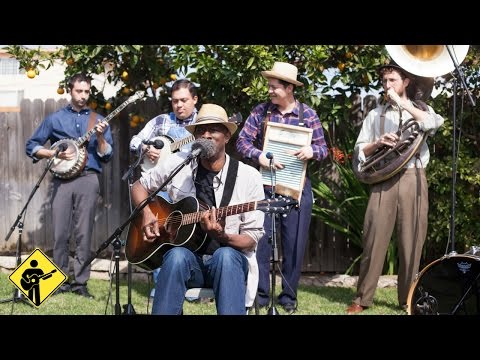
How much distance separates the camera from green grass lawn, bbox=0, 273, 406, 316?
6.62 meters

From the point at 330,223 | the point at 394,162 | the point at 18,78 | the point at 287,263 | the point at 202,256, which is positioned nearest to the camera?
the point at 202,256

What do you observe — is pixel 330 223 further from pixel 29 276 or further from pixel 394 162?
pixel 29 276

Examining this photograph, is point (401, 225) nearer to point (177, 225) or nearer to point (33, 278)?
point (177, 225)

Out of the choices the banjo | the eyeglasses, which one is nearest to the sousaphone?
the eyeglasses

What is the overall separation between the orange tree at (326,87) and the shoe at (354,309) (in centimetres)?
143

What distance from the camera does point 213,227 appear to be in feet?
16.0

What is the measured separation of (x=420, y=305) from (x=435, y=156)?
2.79m

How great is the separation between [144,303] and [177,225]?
204 centimetres

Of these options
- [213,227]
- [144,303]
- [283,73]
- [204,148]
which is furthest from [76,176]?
[213,227]

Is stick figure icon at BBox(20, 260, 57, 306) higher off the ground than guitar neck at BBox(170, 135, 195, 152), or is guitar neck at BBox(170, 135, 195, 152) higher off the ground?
guitar neck at BBox(170, 135, 195, 152)

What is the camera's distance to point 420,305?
5504mm

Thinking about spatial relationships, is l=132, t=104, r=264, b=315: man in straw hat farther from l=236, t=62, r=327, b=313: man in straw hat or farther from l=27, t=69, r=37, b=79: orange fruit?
l=27, t=69, r=37, b=79: orange fruit

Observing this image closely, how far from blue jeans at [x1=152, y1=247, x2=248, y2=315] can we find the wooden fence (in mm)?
3774
